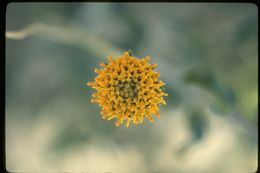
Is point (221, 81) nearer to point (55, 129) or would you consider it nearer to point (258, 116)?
point (258, 116)

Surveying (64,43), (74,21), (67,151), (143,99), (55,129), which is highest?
(74,21)

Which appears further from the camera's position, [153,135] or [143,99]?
[153,135]

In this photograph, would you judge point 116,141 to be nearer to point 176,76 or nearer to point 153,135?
point 153,135

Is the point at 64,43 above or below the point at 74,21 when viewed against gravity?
below
